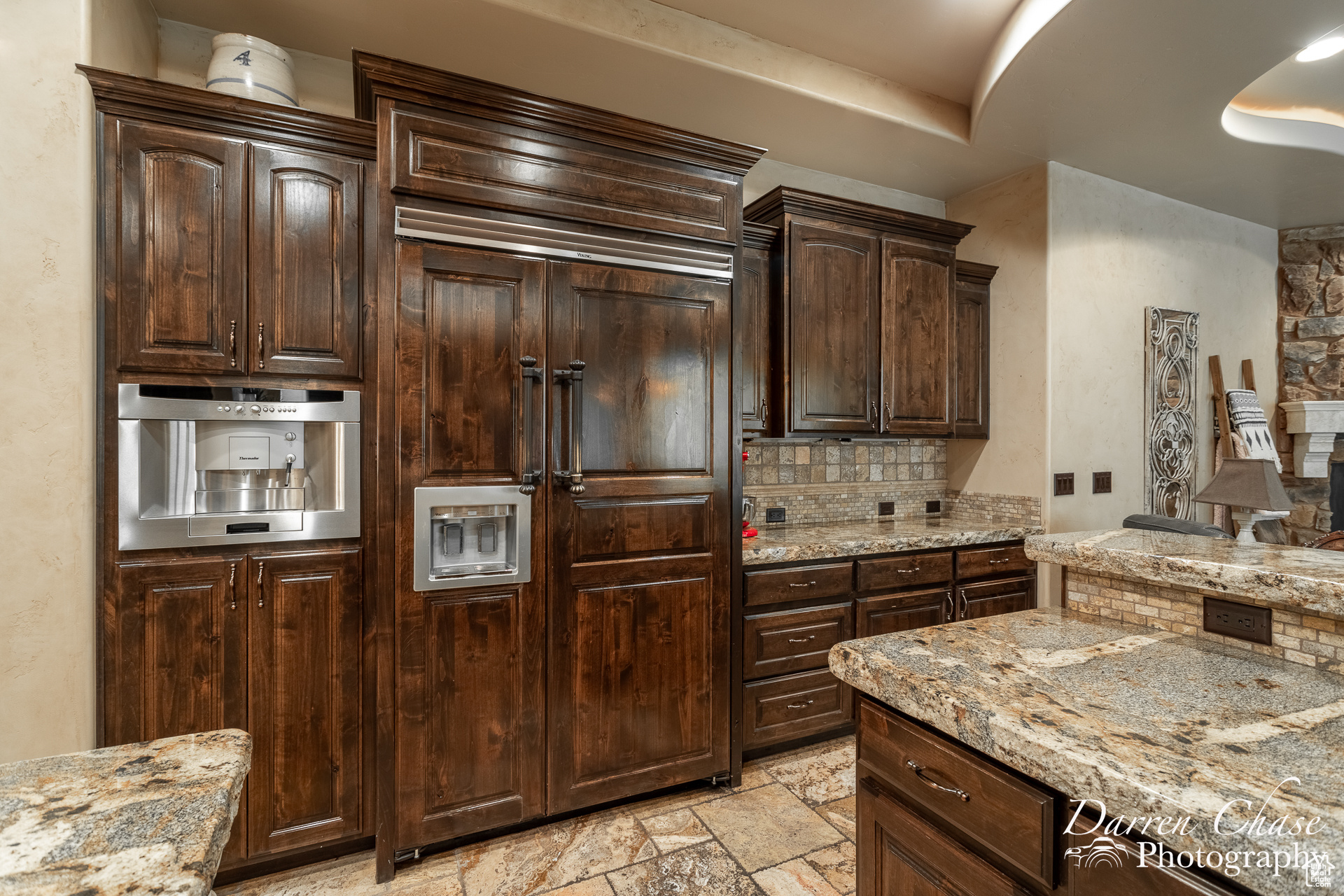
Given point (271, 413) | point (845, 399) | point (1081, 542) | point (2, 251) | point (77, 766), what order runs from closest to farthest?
point (77, 766), point (1081, 542), point (2, 251), point (271, 413), point (845, 399)

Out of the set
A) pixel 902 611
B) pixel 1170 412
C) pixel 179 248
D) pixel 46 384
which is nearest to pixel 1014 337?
pixel 1170 412

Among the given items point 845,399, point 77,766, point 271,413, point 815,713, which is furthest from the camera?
point 845,399

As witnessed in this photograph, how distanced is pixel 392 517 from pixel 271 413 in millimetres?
486

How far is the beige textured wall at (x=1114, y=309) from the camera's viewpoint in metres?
3.40

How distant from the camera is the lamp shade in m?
2.41

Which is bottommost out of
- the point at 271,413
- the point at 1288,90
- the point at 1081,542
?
the point at 1081,542

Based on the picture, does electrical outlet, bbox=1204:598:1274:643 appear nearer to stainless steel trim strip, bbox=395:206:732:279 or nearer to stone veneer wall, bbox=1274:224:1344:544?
stainless steel trim strip, bbox=395:206:732:279

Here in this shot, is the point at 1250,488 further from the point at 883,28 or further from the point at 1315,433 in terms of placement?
the point at 1315,433

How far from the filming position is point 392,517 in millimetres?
1899

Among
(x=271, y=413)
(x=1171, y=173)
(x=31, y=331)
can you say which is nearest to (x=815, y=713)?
(x=271, y=413)

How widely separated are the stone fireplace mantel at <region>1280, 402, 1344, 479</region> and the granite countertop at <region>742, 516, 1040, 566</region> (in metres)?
2.78

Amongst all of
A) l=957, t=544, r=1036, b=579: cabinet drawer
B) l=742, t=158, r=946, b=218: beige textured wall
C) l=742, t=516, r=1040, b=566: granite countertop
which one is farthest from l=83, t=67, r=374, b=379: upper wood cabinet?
l=957, t=544, r=1036, b=579: cabinet drawer

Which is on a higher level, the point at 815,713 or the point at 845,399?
the point at 845,399

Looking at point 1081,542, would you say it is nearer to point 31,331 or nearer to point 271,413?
point 271,413
